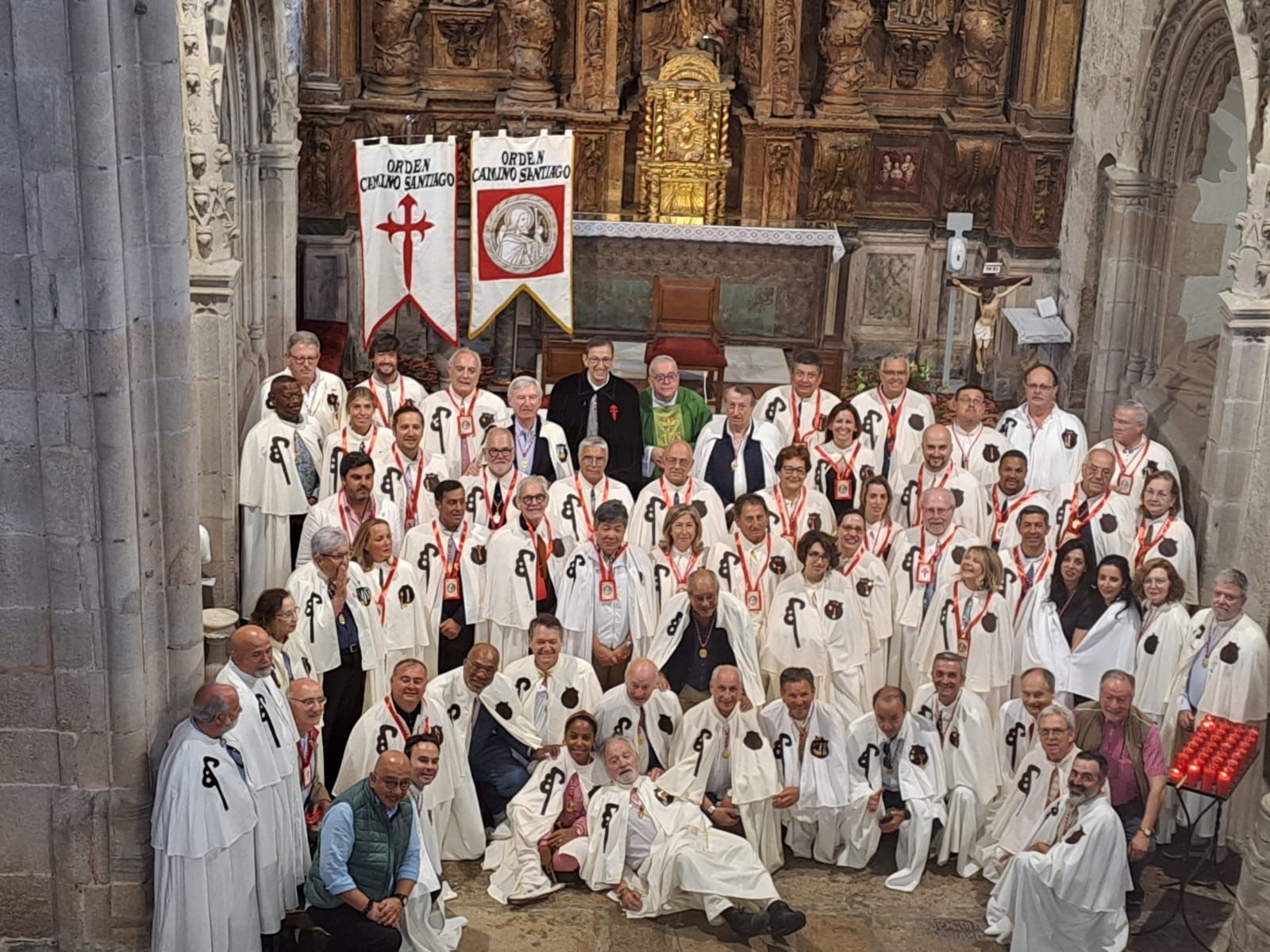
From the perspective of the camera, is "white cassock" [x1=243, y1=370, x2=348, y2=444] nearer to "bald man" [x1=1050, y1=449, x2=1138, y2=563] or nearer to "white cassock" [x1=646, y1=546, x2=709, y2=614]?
"white cassock" [x1=646, y1=546, x2=709, y2=614]

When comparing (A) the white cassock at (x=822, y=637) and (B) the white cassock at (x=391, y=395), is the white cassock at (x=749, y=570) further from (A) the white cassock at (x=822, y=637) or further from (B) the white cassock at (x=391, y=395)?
(B) the white cassock at (x=391, y=395)

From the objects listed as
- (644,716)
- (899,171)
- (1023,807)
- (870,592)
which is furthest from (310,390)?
(899,171)

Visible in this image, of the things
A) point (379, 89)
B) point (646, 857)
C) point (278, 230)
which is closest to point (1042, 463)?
point (646, 857)

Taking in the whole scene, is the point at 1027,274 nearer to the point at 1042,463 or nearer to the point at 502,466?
the point at 1042,463

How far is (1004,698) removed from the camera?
39.4 ft

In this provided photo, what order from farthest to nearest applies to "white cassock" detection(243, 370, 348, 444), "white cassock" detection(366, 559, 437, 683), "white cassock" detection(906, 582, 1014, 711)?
"white cassock" detection(243, 370, 348, 444)
"white cassock" detection(906, 582, 1014, 711)
"white cassock" detection(366, 559, 437, 683)

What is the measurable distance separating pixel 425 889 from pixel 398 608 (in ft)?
7.19

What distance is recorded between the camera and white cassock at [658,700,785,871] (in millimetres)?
10984

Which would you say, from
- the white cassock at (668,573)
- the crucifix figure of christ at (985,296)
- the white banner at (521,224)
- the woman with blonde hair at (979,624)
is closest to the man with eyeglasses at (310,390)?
the white banner at (521,224)

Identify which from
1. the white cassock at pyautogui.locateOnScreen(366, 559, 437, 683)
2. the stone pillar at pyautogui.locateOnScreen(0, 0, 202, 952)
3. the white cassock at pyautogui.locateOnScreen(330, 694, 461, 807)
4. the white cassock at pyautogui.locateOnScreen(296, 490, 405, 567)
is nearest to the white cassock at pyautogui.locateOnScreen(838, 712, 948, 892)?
the white cassock at pyautogui.locateOnScreen(330, 694, 461, 807)

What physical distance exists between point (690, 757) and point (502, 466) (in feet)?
8.08

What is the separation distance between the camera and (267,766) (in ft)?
31.6

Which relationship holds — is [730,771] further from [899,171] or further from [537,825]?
[899,171]

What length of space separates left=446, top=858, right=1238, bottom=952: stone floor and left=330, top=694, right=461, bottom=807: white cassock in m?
0.60
